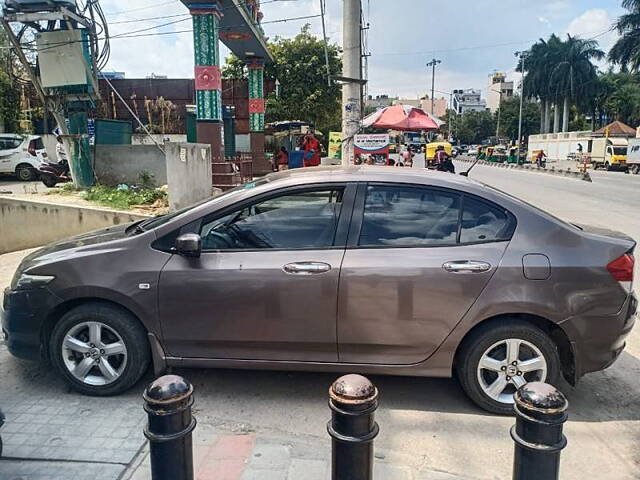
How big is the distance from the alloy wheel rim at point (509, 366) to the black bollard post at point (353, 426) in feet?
5.83

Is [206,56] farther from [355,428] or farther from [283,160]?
[355,428]

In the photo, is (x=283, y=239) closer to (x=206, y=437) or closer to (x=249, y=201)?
(x=249, y=201)

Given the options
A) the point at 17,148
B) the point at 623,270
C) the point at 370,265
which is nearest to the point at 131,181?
the point at 17,148

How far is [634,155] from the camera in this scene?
3350 cm

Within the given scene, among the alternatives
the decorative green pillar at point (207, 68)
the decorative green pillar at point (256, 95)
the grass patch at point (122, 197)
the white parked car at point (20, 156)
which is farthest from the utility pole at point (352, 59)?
the white parked car at point (20, 156)

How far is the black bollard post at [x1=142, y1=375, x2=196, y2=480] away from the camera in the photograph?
1.84 meters

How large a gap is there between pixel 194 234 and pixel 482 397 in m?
2.16

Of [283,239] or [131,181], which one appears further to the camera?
[131,181]

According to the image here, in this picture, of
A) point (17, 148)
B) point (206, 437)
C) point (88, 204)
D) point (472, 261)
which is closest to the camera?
point (206, 437)

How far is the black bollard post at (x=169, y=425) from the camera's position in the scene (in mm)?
1843

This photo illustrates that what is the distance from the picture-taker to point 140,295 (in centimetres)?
350

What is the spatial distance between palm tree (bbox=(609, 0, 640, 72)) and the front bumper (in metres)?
58.7

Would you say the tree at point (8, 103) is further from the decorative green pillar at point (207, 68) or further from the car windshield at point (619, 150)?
the car windshield at point (619, 150)

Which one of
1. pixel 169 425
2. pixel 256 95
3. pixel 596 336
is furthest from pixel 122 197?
pixel 256 95
